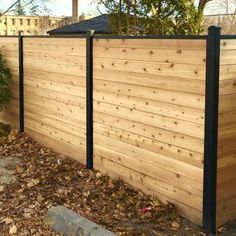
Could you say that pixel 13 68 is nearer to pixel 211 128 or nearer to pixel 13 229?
pixel 13 229

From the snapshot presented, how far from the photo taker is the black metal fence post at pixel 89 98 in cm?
546

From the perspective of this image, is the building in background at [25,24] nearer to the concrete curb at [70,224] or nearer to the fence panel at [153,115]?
the fence panel at [153,115]

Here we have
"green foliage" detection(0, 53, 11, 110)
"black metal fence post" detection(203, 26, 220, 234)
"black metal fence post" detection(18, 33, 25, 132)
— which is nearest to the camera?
"black metal fence post" detection(203, 26, 220, 234)

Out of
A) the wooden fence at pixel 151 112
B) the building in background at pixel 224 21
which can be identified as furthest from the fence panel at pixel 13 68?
the building in background at pixel 224 21

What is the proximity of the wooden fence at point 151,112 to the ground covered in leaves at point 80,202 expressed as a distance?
0.48 feet

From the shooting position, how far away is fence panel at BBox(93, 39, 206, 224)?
4137 millimetres

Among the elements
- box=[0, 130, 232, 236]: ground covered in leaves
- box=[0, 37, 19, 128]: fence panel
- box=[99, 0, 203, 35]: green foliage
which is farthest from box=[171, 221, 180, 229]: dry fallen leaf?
box=[0, 37, 19, 128]: fence panel

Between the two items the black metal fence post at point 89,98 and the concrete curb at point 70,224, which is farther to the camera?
the black metal fence post at point 89,98

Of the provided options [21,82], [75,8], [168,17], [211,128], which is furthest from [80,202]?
[75,8]

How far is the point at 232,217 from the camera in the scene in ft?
14.2

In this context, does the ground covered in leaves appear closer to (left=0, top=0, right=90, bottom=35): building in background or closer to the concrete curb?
the concrete curb

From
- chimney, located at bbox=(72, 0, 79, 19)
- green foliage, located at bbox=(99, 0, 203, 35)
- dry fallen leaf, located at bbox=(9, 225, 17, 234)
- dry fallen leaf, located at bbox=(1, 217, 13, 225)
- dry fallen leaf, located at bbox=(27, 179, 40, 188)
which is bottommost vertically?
dry fallen leaf, located at bbox=(9, 225, 17, 234)

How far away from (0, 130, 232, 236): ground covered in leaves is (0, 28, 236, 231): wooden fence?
0.15m

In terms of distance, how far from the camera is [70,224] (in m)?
4.06
